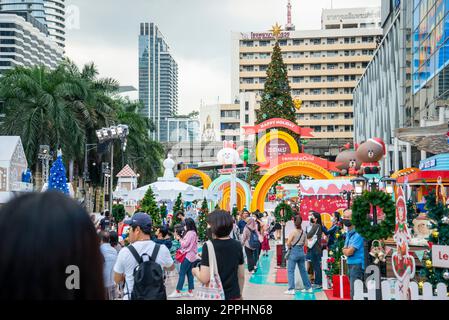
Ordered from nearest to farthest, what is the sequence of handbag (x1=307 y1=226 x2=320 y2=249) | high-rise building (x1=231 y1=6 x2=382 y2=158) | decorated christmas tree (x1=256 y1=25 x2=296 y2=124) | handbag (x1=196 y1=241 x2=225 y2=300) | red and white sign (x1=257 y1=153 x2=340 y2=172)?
handbag (x1=196 y1=241 x2=225 y2=300), handbag (x1=307 y1=226 x2=320 y2=249), red and white sign (x1=257 y1=153 x2=340 y2=172), decorated christmas tree (x1=256 y1=25 x2=296 y2=124), high-rise building (x1=231 y1=6 x2=382 y2=158)

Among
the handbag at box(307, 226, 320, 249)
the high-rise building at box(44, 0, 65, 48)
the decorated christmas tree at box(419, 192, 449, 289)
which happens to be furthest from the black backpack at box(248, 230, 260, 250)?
the high-rise building at box(44, 0, 65, 48)

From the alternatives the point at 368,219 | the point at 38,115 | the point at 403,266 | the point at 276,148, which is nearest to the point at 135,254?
the point at 403,266

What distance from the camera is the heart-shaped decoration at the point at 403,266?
8.14 meters

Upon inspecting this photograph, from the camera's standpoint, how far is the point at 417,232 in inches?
639

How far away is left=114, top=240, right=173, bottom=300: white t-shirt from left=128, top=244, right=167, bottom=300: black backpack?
0.39 ft

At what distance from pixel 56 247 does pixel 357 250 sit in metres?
8.77

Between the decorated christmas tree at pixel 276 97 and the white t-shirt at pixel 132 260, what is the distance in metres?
50.3

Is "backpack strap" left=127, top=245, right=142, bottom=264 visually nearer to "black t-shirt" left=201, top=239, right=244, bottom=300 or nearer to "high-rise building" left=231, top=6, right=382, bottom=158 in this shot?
"black t-shirt" left=201, top=239, right=244, bottom=300

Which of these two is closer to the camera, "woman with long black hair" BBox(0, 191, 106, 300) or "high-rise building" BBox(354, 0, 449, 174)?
"woman with long black hair" BBox(0, 191, 106, 300)

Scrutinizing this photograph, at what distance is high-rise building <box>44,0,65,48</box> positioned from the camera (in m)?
177

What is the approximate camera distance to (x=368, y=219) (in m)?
9.17

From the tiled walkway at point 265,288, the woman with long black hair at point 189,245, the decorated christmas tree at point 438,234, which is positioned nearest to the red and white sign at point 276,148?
the tiled walkway at point 265,288

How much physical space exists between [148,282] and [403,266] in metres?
3.96
